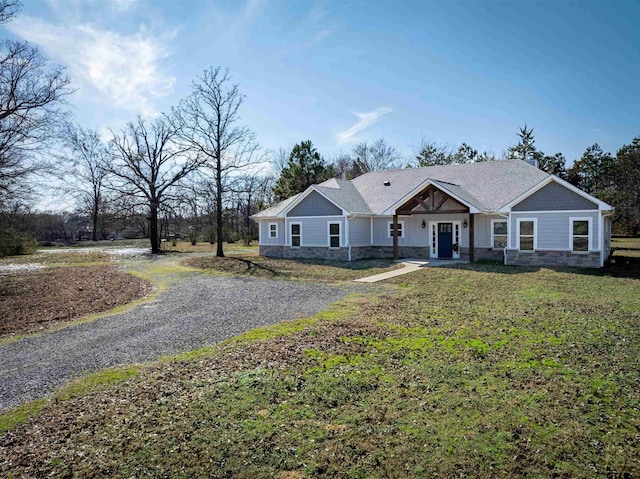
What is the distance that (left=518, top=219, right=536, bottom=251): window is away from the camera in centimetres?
1855

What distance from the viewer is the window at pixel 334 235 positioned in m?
22.9

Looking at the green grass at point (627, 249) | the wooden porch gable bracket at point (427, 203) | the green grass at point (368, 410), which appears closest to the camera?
the green grass at point (368, 410)

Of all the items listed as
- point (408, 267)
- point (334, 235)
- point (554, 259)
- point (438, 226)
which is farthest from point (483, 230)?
point (334, 235)

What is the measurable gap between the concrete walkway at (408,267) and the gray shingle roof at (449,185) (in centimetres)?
300

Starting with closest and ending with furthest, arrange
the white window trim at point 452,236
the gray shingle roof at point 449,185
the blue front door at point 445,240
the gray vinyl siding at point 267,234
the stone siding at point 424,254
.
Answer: the stone siding at point 424,254 < the gray shingle roof at point 449,185 < the white window trim at point 452,236 < the blue front door at point 445,240 < the gray vinyl siding at point 267,234

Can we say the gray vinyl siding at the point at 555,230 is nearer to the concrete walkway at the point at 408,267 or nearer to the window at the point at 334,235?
the concrete walkway at the point at 408,267

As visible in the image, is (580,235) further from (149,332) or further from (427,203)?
(149,332)

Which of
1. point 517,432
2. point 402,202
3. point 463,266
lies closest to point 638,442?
point 517,432

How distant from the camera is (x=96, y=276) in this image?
667 inches

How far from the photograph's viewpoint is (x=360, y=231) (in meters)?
23.2

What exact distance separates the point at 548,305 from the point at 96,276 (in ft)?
53.7

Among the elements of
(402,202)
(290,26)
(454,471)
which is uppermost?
(290,26)

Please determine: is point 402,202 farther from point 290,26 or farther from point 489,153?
point 489,153

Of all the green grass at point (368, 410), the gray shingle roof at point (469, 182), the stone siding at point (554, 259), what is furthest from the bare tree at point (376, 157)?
the green grass at point (368, 410)
